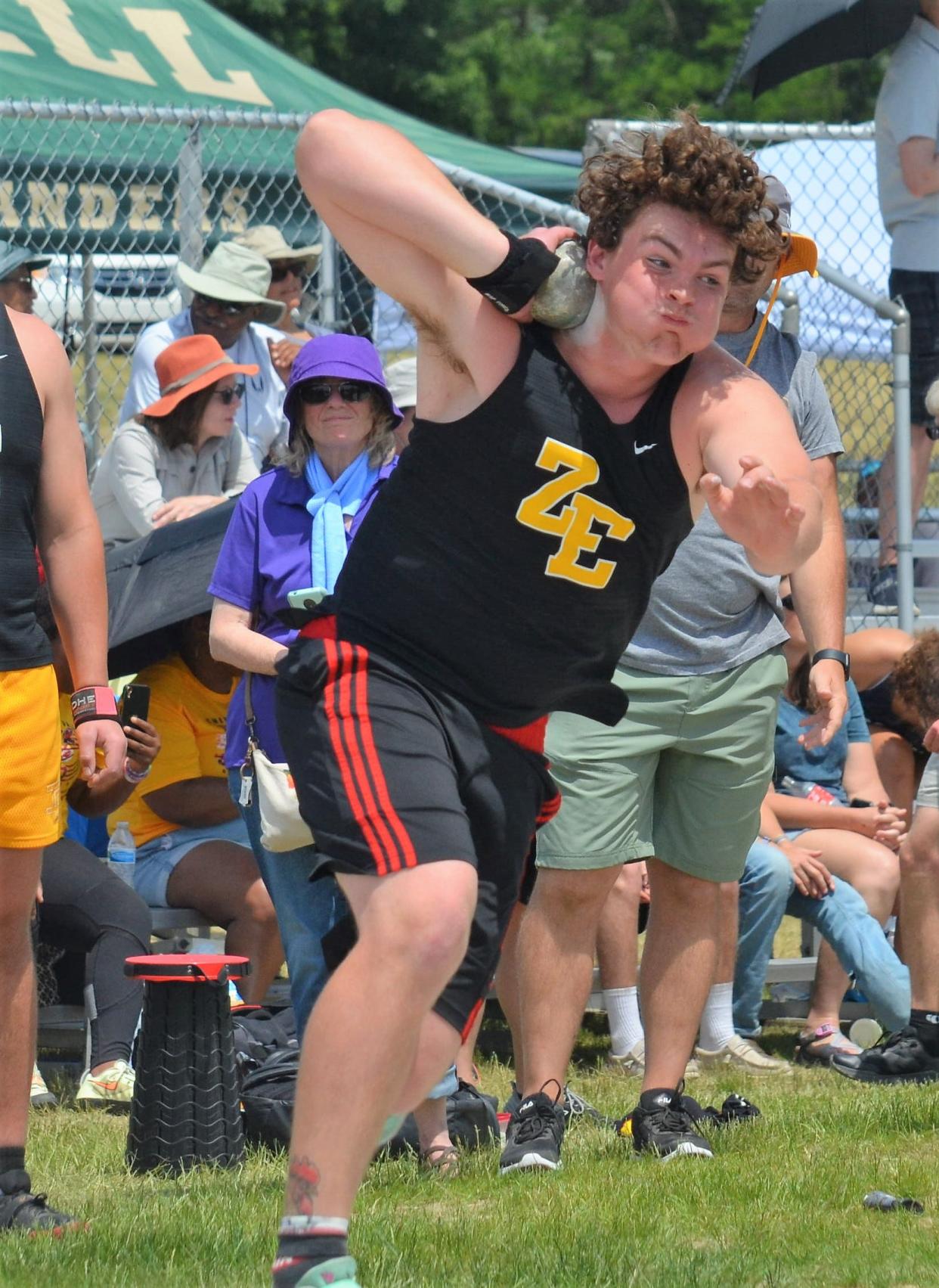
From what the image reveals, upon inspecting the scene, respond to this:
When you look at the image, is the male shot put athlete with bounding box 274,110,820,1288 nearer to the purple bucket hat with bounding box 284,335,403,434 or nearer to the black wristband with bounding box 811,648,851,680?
the black wristband with bounding box 811,648,851,680

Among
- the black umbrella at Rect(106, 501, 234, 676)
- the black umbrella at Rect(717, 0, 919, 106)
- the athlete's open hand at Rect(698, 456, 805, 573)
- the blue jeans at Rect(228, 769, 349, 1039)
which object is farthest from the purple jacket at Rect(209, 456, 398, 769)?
the black umbrella at Rect(717, 0, 919, 106)

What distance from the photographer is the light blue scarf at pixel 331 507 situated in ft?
16.9

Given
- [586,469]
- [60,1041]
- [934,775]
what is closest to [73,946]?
[60,1041]

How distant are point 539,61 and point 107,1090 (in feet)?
101

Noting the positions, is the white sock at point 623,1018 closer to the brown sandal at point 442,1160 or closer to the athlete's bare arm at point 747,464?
the brown sandal at point 442,1160

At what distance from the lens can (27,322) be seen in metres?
4.06

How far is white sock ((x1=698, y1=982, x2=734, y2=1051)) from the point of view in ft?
21.7

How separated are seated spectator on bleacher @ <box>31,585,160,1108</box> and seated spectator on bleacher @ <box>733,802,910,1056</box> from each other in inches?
89.5

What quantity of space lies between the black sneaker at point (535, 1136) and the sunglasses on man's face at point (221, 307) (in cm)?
464

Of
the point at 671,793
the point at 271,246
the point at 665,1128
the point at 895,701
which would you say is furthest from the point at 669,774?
the point at 271,246

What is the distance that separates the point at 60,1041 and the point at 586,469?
3.98 meters

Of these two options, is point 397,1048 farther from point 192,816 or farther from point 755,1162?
point 192,816

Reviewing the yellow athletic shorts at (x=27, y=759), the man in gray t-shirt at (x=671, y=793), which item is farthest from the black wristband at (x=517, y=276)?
the man in gray t-shirt at (x=671, y=793)

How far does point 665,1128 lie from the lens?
15.6ft
